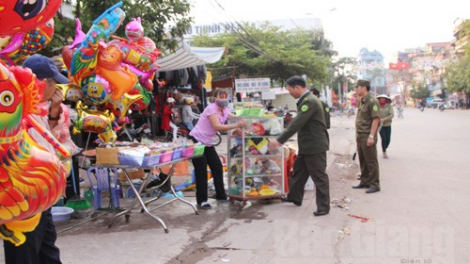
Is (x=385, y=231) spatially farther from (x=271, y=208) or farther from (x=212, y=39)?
(x=212, y=39)

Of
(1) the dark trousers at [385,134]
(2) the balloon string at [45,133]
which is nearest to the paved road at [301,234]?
(2) the balloon string at [45,133]

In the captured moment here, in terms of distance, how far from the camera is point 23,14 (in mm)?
1990

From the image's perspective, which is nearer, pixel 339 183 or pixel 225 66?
pixel 339 183

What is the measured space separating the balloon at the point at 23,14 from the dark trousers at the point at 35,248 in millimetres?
1215

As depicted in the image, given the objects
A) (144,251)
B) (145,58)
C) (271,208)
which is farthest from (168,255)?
(145,58)

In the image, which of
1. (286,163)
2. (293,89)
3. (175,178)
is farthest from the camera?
(175,178)

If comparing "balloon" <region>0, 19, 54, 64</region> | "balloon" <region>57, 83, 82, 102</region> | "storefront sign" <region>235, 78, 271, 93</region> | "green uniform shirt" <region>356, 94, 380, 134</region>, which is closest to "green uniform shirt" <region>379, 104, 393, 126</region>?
"green uniform shirt" <region>356, 94, 380, 134</region>

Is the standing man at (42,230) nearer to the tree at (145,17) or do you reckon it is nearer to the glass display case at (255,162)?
the glass display case at (255,162)

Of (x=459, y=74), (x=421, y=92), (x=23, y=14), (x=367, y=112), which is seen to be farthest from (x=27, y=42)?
(x=421, y=92)

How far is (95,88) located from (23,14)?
4488 millimetres

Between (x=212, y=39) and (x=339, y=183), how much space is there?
828 inches

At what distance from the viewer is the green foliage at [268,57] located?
25094 mm

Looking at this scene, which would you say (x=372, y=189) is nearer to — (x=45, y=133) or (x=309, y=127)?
(x=309, y=127)

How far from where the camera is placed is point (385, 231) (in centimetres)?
483
